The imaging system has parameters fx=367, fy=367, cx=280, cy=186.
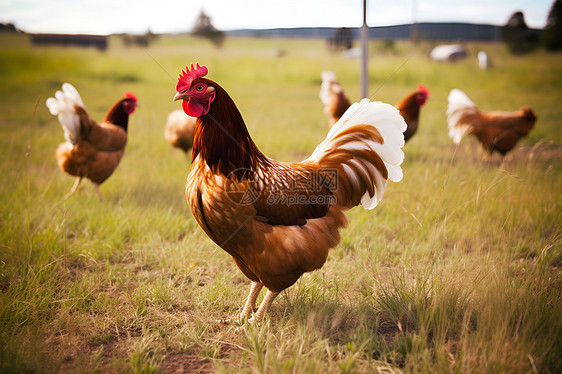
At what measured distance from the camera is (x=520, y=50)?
14.3m

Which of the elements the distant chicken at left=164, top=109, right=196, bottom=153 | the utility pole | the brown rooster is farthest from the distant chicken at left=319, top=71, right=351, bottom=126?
the distant chicken at left=164, top=109, right=196, bottom=153

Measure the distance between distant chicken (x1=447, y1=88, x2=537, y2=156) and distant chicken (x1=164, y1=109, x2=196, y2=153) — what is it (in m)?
4.31

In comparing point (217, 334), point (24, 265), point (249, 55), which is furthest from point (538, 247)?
point (249, 55)

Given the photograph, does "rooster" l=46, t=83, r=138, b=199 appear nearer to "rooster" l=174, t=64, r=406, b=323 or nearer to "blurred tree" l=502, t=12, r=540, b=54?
"rooster" l=174, t=64, r=406, b=323

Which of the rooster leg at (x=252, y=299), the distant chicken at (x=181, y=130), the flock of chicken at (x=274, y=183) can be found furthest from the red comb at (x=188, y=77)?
the distant chicken at (x=181, y=130)

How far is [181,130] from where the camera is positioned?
5.87 m

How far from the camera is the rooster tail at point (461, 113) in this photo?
6.03 m

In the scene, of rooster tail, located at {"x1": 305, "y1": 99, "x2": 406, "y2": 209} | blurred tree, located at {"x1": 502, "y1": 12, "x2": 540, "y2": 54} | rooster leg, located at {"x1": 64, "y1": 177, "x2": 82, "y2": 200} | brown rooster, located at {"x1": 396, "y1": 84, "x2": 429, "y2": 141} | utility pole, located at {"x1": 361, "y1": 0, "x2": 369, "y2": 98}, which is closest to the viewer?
rooster tail, located at {"x1": 305, "y1": 99, "x2": 406, "y2": 209}

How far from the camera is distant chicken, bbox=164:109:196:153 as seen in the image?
5.85 meters

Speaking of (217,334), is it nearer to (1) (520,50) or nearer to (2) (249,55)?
(2) (249,55)

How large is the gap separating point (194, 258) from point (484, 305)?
7.78 feet

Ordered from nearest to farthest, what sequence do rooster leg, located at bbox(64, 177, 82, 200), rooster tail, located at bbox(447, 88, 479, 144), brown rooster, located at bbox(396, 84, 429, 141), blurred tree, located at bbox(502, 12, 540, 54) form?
rooster leg, located at bbox(64, 177, 82, 200) → brown rooster, located at bbox(396, 84, 429, 141) → rooster tail, located at bbox(447, 88, 479, 144) → blurred tree, located at bbox(502, 12, 540, 54)

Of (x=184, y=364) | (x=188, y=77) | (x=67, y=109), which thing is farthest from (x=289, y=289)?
(x=67, y=109)

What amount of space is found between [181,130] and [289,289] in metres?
3.77
